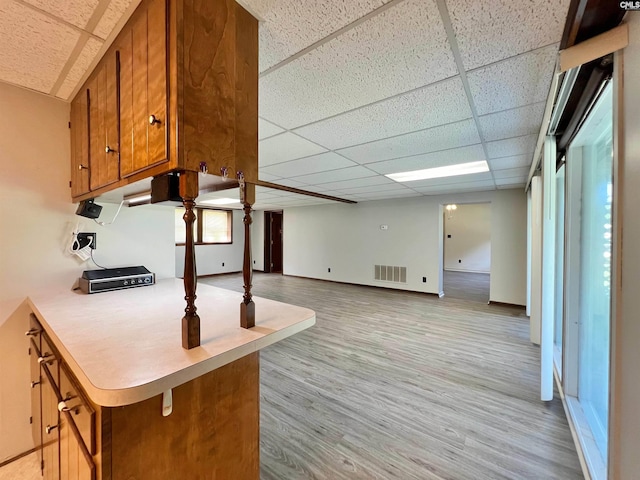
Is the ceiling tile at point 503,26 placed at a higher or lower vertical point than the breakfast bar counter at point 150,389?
higher

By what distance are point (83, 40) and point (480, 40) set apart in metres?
1.78

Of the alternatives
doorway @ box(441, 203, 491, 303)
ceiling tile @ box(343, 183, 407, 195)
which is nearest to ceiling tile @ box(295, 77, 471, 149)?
ceiling tile @ box(343, 183, 407, 195)

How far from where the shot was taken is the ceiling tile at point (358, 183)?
13.6 ft

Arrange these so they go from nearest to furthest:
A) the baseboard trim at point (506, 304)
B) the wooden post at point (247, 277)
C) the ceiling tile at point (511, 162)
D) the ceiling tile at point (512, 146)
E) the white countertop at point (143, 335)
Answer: the white countertop at point (143, 335)
the wooden post at point (247, 277)
the ceiling tile at point (512, 146)
the ceiling tile at point (511, 162)
the baseboard trim at point (506, 304)

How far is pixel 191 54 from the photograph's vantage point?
0.89 meters

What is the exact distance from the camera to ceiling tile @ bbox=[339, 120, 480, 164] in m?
2.18

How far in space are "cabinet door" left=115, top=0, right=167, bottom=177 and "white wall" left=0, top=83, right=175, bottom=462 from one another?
1087mm

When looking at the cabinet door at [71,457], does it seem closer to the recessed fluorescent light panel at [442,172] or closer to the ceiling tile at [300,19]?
the ceiling tile at [300,19]

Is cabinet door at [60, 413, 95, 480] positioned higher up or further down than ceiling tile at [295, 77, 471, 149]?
further down

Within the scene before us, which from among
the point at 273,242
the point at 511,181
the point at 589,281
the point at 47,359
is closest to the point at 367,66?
the point at 47,359

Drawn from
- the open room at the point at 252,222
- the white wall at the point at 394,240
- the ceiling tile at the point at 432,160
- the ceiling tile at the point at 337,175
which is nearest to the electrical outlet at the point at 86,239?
the open room at the point at 252,222

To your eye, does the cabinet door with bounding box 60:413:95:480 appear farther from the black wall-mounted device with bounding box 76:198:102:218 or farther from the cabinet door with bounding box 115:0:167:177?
the black wall-mounted device with bounding box 76:198:102:218

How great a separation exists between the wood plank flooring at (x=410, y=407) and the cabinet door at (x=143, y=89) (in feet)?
6.01

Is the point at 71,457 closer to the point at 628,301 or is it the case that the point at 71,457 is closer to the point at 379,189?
the point at 628,301
